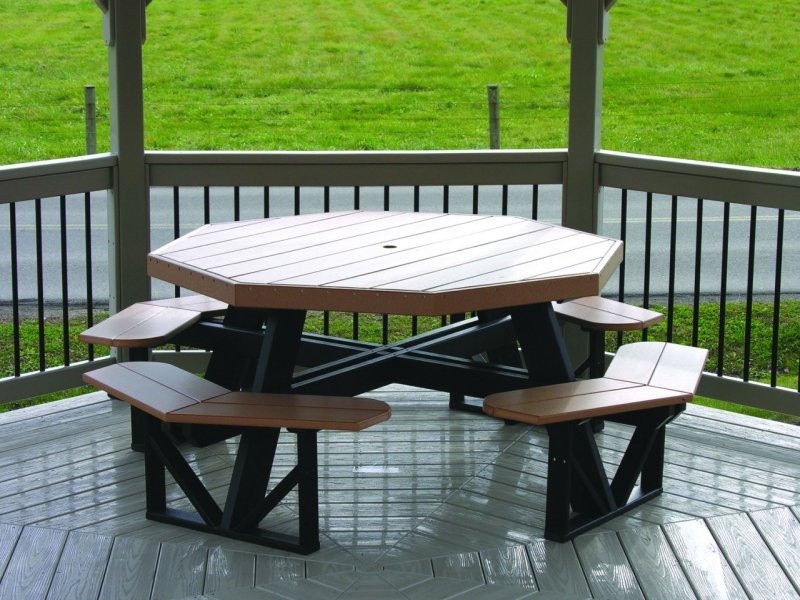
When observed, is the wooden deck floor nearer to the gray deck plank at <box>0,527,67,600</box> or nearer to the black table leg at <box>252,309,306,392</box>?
the gray deck plank at <box>0,527,67,600</box>

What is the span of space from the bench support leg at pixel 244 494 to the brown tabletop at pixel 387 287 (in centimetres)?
24

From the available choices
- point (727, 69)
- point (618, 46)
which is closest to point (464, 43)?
point (618, 46)

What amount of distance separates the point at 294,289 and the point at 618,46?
1613 centimetres

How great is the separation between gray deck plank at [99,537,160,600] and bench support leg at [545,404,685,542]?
1.28 metres

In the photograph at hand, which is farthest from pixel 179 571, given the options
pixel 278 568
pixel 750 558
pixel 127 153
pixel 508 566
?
pixel 127 153

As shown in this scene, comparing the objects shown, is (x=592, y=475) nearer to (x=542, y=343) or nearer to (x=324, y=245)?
(x=542, y=343)

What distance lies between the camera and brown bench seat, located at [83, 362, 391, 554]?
3.29 meters

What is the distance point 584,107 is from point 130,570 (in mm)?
2930

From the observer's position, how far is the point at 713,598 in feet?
10.3

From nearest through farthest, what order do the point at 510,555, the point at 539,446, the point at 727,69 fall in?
the point at 510,555 < the point at 539,446 < the point at 727,69

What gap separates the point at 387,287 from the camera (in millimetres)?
3285

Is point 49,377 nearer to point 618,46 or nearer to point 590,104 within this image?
point 590,104

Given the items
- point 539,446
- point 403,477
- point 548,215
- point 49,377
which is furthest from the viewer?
point 548,215

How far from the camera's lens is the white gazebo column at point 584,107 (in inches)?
193
